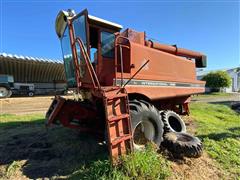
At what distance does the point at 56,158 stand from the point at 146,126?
1.98 meters

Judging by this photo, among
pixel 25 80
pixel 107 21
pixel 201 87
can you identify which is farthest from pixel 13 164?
pixel 25 80

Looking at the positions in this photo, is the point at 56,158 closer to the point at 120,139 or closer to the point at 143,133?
the point at 120,139

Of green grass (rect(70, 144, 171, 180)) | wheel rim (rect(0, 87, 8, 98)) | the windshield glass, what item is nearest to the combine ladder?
green grass (rect(70, 144, 171, 180))

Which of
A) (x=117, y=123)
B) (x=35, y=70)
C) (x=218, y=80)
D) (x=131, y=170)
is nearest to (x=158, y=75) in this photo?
(x=117, y=123)

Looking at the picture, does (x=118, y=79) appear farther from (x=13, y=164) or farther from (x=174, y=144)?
(x=13, y=164)

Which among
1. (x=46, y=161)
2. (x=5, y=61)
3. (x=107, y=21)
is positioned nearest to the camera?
(x=46, y=161)

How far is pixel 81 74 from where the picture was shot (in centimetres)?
480

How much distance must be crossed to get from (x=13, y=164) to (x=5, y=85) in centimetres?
1997

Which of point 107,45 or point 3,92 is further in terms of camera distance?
point 3,92

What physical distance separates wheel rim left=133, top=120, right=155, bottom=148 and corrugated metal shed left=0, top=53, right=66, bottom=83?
24643mm

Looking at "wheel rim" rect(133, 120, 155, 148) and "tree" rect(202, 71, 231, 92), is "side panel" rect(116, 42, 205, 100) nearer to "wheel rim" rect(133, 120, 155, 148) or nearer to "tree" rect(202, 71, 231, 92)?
"wheel rim" rect(133, 120, 155, 148)

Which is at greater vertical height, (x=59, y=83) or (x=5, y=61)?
(x=5, y=61)

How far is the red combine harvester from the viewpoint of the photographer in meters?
3.99

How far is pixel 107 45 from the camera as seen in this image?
505cm
